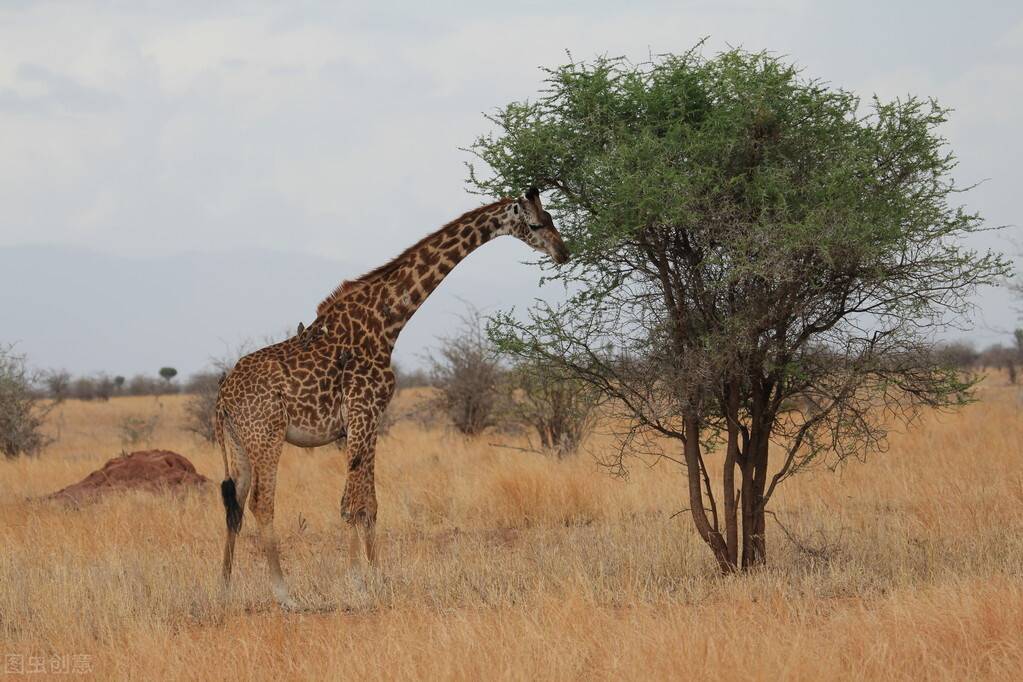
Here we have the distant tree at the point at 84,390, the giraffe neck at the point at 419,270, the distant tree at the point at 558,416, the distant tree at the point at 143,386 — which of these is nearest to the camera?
the giraffe neck at the point at 419,270

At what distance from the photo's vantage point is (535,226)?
8.91 metres

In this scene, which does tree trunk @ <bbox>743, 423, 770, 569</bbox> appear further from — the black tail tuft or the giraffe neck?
the black tail tuft

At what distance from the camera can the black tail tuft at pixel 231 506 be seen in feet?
28.5

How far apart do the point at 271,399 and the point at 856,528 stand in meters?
5.99

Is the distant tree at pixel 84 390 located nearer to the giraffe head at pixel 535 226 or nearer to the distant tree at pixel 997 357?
the distant tree at pixel 997 357

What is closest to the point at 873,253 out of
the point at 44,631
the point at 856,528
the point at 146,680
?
the point at 856,528

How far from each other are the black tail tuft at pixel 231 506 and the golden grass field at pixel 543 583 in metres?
0.49

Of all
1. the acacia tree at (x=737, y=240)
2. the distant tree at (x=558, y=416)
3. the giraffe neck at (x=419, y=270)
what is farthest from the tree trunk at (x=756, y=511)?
the distant tree at (x=558, y=416)

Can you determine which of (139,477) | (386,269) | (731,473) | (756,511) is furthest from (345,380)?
(139,477)

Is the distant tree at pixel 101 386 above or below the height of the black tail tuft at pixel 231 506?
above

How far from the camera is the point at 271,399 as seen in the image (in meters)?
8.68

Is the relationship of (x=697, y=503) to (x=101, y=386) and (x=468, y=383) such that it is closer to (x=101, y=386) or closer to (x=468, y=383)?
(x=468, y=383)

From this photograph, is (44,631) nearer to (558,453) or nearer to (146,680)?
(146,680)

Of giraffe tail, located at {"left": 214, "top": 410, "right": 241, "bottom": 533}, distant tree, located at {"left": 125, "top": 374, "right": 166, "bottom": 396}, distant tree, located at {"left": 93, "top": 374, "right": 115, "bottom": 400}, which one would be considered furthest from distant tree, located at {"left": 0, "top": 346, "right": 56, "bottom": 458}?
distant tree, located at {"left": 125, "top": 374, "right": 166, "bottom": 396}
